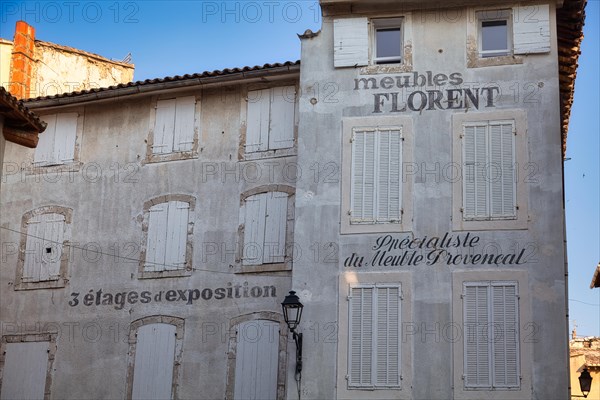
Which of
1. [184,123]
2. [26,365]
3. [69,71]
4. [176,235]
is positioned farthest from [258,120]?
[69,71]

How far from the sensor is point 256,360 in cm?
2270

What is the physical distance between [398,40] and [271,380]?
7498 millimetres

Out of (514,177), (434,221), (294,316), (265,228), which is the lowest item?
(294,316)

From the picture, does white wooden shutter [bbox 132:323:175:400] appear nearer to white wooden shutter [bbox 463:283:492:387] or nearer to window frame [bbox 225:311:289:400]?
window frame [bbox 225:311:289:400]

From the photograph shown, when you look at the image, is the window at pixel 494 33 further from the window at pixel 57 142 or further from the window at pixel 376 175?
the window at pixel 57 142

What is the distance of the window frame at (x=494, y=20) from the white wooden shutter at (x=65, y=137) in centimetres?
988

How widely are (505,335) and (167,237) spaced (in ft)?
26.4

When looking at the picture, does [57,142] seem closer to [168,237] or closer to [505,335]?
[168,237]

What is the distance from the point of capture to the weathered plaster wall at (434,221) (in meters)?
20.1

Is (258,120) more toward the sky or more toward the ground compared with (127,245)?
more toward the sky

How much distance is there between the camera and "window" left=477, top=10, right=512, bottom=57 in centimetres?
2216

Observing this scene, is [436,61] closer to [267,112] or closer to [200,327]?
[267,112]

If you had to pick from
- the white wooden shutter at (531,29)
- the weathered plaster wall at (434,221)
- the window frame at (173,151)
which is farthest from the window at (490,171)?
the window frame at (173,151)

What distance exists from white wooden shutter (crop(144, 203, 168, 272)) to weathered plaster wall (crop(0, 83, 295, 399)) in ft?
0.92
